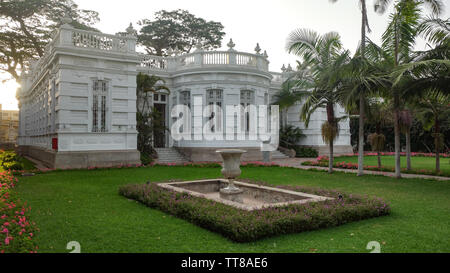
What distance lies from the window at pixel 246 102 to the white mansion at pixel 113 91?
7 centimetres

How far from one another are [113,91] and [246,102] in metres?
8.20

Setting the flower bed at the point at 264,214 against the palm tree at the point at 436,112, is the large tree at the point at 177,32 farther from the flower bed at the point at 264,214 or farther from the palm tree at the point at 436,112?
the flower bed at the point at 264,214

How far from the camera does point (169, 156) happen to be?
20.8 meters

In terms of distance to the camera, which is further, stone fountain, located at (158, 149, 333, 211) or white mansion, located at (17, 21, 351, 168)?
white mansion, located at (17, 21, 351, 168)

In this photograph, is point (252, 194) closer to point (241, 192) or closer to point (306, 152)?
point (241, 192)

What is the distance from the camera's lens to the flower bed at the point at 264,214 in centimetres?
555

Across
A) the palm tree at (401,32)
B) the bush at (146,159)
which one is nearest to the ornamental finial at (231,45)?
the bush at (146,159)

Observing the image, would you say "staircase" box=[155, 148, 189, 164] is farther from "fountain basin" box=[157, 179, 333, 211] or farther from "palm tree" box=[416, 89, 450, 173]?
"palm tree" box=[416, 89, 450, 173]

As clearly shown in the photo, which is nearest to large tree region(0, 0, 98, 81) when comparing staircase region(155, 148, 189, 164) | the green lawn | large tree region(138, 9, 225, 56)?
large tree region(138, 9, 225, 56)

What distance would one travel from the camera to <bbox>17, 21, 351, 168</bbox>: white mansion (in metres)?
16.5

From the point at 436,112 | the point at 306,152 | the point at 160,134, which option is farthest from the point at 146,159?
the point at 436,112

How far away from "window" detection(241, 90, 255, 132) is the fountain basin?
11.2 metres
